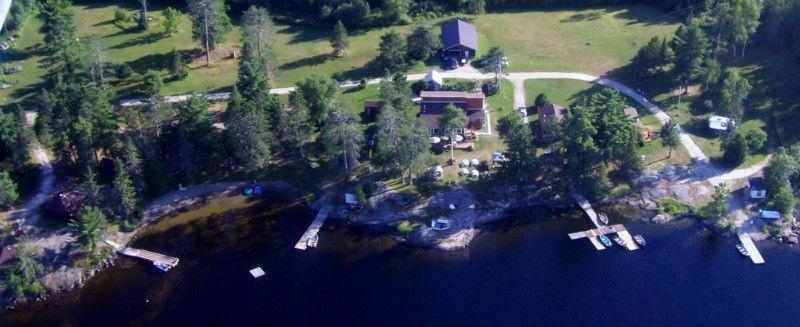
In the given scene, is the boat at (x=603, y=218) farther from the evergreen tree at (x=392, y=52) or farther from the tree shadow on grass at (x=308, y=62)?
the tree shadow on grass at (x=308, y=62)

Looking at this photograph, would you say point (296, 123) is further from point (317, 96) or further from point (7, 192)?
point (7, 192)

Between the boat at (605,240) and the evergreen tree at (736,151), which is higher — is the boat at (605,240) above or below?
below

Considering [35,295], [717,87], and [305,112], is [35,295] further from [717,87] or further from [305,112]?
[717,87]

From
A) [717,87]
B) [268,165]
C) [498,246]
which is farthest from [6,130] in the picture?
[717,87]

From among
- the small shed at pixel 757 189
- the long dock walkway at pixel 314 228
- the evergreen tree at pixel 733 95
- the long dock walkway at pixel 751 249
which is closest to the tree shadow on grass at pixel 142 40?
the long dock walkway at pixel 314 228

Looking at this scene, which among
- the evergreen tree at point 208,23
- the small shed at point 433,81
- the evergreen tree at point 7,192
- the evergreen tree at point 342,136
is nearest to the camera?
the evergreen tree at point 7,192

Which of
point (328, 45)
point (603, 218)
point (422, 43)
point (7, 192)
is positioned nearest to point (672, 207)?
point (603, 218)
